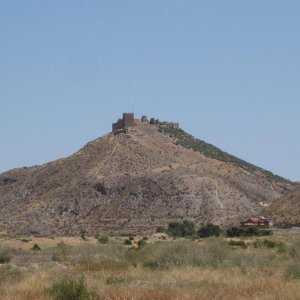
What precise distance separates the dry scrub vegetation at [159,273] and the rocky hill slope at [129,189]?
6336cm

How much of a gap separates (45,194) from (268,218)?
51.1 metres

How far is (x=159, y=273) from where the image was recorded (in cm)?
3238

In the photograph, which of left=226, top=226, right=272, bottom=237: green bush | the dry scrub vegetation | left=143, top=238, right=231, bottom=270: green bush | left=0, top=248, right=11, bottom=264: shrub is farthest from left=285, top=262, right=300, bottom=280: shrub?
left=226, top=226, right=272, bottom=237: green bush

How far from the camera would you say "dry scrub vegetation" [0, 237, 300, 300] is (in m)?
18.7

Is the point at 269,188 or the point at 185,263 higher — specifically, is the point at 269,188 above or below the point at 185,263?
above

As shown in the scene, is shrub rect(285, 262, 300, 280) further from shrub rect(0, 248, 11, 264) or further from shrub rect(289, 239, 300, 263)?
shrub rect(0, 248, 11, 264)

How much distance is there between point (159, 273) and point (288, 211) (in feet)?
233

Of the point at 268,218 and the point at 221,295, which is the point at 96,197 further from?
the point at 221,295

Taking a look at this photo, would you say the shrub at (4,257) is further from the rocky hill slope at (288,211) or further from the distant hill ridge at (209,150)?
the distant hill ridge at (209,150)

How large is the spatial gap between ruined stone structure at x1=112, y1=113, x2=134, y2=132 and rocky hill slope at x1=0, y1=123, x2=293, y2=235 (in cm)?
558

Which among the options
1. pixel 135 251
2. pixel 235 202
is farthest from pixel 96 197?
pixel 135 251

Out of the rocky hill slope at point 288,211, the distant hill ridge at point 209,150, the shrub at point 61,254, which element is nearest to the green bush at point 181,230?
the rocky hill slope at point 288,211

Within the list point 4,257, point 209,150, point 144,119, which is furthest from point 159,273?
point 144,119

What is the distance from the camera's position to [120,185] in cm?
13325
